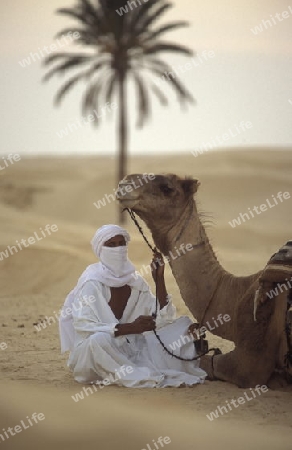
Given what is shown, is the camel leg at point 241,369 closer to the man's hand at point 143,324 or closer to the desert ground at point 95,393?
the desert ground at point 95,393

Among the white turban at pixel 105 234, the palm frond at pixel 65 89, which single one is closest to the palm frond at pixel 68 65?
the palm frond at pixel 65 89

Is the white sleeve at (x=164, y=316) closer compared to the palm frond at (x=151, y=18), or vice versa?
the white sleeve at (x=164, y=316)

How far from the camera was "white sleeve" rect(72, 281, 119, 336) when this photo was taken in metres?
8.23

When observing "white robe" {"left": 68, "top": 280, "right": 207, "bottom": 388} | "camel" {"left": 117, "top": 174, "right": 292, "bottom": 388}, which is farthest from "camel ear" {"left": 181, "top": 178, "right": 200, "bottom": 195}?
"white robe" {"left": 68, "top": 280, "right": 207, "bottom": 388}

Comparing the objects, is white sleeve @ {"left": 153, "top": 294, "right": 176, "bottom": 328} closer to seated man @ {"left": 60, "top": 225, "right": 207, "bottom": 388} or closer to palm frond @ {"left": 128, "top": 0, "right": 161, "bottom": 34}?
seated man @ {"left": 60, "top": 225, "right": 207, "bottom": 388}

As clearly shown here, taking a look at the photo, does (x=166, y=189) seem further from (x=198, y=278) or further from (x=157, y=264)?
(x=198, y=278)

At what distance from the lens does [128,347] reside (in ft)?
27.9

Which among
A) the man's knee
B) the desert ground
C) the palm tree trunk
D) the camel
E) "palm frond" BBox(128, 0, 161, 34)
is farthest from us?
the palm tree trunk

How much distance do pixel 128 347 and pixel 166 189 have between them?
1.44 meters

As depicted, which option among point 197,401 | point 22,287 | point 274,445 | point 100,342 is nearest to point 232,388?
point 197,401

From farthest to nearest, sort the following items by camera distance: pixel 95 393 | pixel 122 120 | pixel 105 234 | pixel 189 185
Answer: pixel 122 120, pixel 105 234, pixel 189 185, pixel 95 393

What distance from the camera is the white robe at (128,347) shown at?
8203mm

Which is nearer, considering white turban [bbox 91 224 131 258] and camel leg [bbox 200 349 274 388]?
camel leg [bbox 200 349 274 388]

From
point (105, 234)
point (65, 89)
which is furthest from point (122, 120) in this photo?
point (105, 234)
